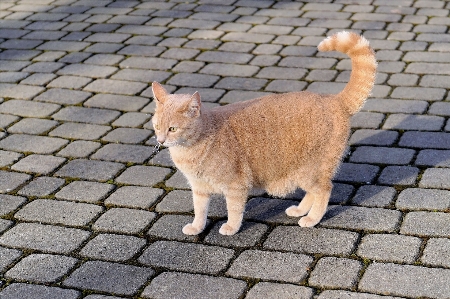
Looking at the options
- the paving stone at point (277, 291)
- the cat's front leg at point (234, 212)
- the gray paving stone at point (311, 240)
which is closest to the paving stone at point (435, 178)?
the gray paving stone at point (311, 240)

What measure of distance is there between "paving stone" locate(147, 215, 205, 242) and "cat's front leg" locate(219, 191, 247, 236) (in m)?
0.18

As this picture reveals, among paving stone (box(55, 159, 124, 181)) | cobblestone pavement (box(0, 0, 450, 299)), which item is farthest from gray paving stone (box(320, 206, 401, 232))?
paving stone (box(55, 159, 124, 181))

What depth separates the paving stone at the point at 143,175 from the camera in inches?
181

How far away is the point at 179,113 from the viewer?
3.68 m

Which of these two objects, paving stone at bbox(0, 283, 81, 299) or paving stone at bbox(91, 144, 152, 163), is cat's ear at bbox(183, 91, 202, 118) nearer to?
paving stone at bbox(0, 283, 81, 299)

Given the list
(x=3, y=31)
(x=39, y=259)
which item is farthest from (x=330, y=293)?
(x=3, y=31)

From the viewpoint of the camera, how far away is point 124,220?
164 inches

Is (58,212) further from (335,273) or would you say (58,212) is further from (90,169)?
(335,273)

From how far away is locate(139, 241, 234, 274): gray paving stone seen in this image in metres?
3.68

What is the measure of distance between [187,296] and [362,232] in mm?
1107

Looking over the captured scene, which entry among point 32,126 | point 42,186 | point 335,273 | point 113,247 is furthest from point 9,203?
point 335,273

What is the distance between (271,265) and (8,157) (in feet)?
7.42

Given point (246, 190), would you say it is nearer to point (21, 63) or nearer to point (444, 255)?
point (444, 255)

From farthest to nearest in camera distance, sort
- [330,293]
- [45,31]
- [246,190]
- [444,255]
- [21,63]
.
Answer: [45,31] < [21,63] < [246,190] < [444,255] < [330,293]
